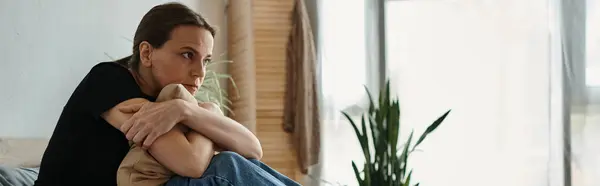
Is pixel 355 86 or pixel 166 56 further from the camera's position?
pixel 355 86

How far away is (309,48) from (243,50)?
34 centimetres

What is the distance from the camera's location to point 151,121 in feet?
4.73

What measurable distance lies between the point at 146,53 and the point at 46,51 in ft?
3.83

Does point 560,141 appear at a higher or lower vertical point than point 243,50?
lower

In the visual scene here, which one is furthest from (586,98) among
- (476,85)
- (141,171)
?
(141,171)

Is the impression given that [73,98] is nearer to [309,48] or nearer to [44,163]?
[44,163]

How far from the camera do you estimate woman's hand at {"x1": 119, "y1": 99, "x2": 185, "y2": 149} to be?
1.44 metres

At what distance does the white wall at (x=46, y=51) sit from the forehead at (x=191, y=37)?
1.11 m

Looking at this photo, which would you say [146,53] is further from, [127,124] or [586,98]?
[586,98]

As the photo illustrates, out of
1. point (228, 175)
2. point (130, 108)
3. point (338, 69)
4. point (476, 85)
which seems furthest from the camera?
point (338, 69)

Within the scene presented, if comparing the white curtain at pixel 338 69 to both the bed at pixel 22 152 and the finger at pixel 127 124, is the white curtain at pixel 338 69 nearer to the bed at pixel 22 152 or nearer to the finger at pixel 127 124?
the bed at pixel 22 152

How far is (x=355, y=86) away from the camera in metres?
3.57

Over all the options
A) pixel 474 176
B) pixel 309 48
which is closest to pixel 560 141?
pixel 474 176

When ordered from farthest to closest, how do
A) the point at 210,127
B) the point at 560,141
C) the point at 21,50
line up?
the point at 560,141
the point at 21,50
the point at 210,127
